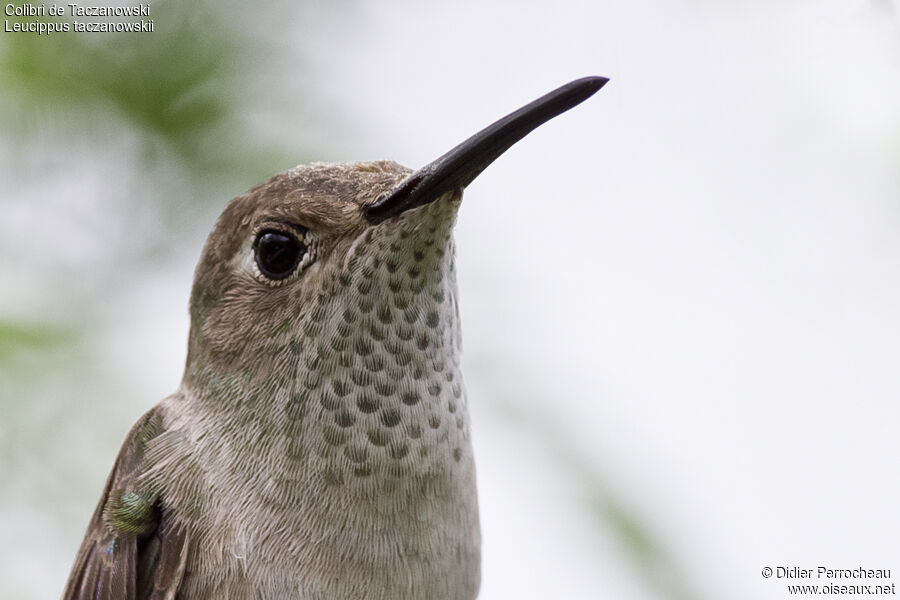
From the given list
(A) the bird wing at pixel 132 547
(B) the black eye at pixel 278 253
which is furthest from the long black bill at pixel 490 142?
(A) the bird wing at pixel 132 547

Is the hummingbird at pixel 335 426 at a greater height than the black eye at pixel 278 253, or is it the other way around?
the black eye at pixel 278 253

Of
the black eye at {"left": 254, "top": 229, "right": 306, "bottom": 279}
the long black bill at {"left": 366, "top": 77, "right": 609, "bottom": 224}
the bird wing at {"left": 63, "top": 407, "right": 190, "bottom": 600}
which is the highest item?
the long black bill at {"left": 366, "top": 77, "right": 609, "bottom": 224}

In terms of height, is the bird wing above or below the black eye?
below

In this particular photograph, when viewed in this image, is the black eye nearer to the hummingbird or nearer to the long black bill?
the hummingbird

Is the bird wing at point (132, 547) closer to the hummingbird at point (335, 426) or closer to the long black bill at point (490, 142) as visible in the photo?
the hummingbird at point (335, 426)

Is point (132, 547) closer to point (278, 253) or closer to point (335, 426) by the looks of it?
point (335, 426)

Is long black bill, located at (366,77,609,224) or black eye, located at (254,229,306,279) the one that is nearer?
long black bill, located at (366,77,609,224)

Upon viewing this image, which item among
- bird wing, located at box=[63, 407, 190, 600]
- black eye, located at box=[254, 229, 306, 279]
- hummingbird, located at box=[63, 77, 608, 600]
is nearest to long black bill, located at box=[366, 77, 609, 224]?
A: hummingbird, located at box=[63, 77, 608, 600]
